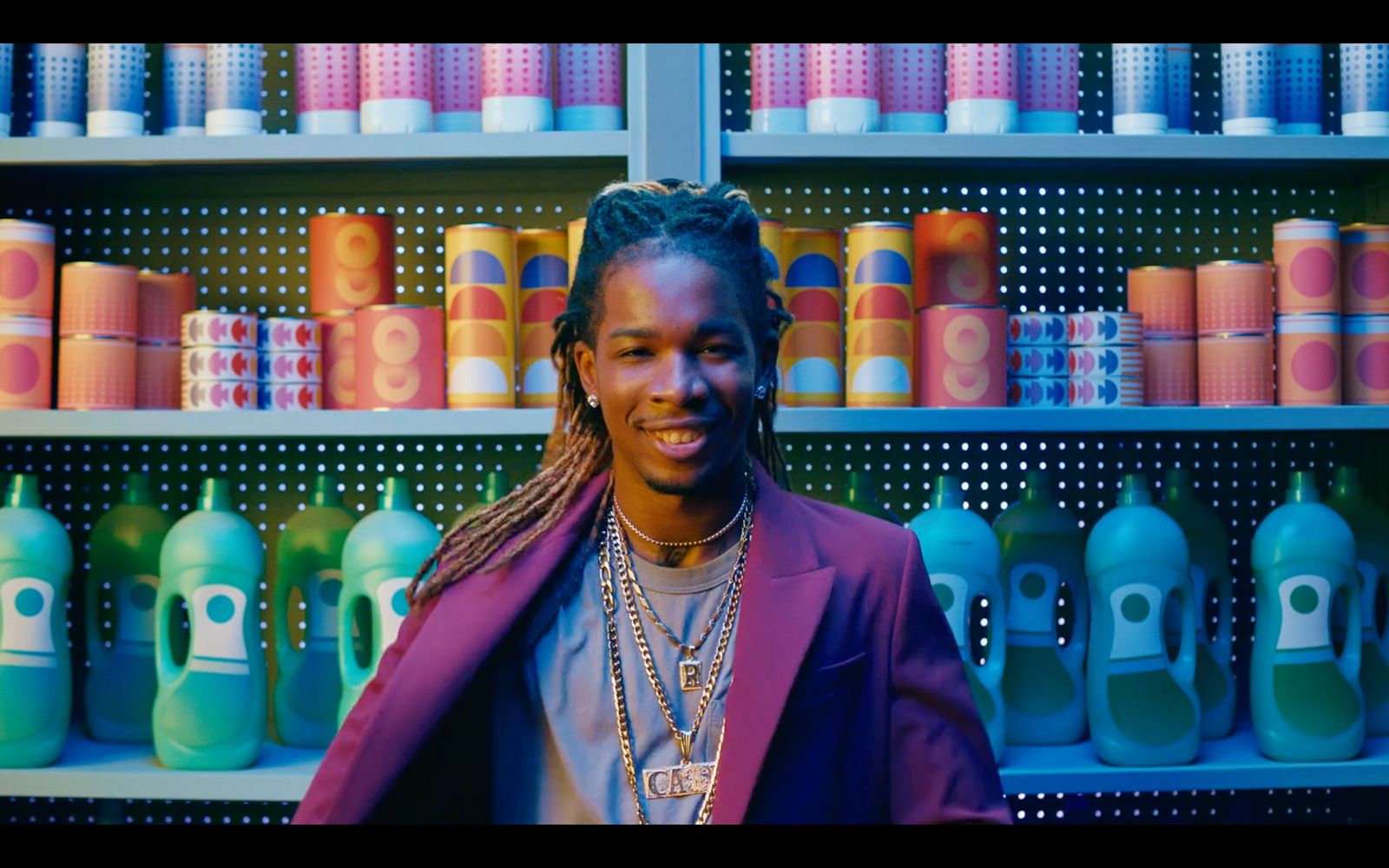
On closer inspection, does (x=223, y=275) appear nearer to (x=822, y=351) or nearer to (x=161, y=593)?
(x=161, y=593)

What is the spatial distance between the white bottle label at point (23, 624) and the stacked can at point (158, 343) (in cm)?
30

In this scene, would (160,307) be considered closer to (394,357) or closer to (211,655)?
(394,357)

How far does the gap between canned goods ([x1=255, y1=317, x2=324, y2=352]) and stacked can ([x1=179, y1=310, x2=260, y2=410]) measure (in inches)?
0.7

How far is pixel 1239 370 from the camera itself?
6.57 feet

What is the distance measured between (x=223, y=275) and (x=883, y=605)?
1454mm

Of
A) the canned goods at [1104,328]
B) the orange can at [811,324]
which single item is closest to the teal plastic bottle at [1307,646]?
the canned goods at [1104,328]

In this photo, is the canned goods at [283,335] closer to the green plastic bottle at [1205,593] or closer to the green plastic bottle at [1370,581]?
the green plastic bottle at [1205,593]

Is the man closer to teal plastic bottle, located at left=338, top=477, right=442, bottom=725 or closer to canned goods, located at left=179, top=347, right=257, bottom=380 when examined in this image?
teal plastic bottle, located at left=338, top=477, right=442, bottom=725

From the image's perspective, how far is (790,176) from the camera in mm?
2168

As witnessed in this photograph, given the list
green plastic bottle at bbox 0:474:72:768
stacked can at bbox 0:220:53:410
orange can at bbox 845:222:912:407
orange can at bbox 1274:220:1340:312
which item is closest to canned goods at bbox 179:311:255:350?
stacked can at bbox 0:220:53:410

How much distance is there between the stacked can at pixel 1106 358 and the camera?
1.98 m

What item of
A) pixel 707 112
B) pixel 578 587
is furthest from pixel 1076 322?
pixel 578 587

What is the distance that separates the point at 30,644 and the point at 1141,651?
62.1 inches

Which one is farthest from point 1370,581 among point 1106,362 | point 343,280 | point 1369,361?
point 343,280
